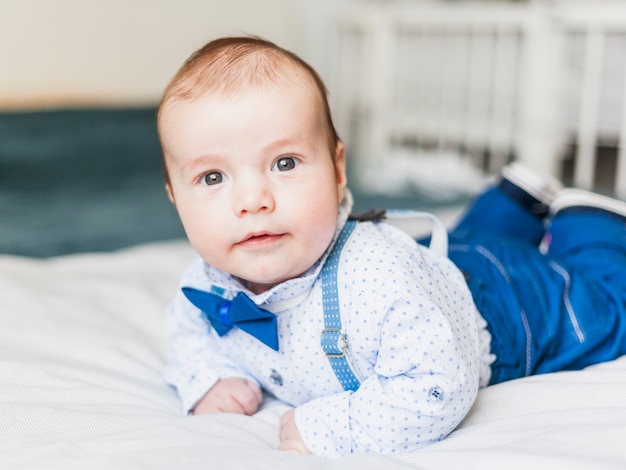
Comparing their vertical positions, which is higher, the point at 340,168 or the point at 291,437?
the point at 340,168

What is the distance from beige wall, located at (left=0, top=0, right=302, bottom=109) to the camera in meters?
2.38

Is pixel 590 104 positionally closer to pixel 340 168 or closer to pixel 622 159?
pixel 622 159

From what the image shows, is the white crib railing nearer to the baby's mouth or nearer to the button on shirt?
the button on shirt

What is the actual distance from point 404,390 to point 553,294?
0.39 m

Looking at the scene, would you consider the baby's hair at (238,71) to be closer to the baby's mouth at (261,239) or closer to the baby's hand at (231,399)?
the baby's mouth at (261,239)

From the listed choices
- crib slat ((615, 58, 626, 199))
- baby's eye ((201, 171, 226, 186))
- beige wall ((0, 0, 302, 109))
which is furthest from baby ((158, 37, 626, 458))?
beige wall ((0, 0, 302, 109))

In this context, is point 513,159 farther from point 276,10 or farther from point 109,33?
point 109,33

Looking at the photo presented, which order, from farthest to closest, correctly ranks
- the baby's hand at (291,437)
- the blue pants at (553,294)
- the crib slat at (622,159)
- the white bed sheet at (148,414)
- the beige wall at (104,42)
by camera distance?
the beige wall at (104,42) < the crib slat at (622,159) < the blue pants at (553,294) < the baby's hand at (291,437) < the white bed sheet at (148,414)

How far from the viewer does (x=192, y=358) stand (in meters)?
0.94

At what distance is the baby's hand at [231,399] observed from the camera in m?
0.88

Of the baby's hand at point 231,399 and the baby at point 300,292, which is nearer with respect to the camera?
the baby at point 300,292

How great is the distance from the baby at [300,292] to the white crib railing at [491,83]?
4.87 ft

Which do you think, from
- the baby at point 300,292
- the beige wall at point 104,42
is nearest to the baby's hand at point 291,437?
the baby at point 300,292

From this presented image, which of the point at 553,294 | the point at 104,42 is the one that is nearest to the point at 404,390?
the point at 553,294
